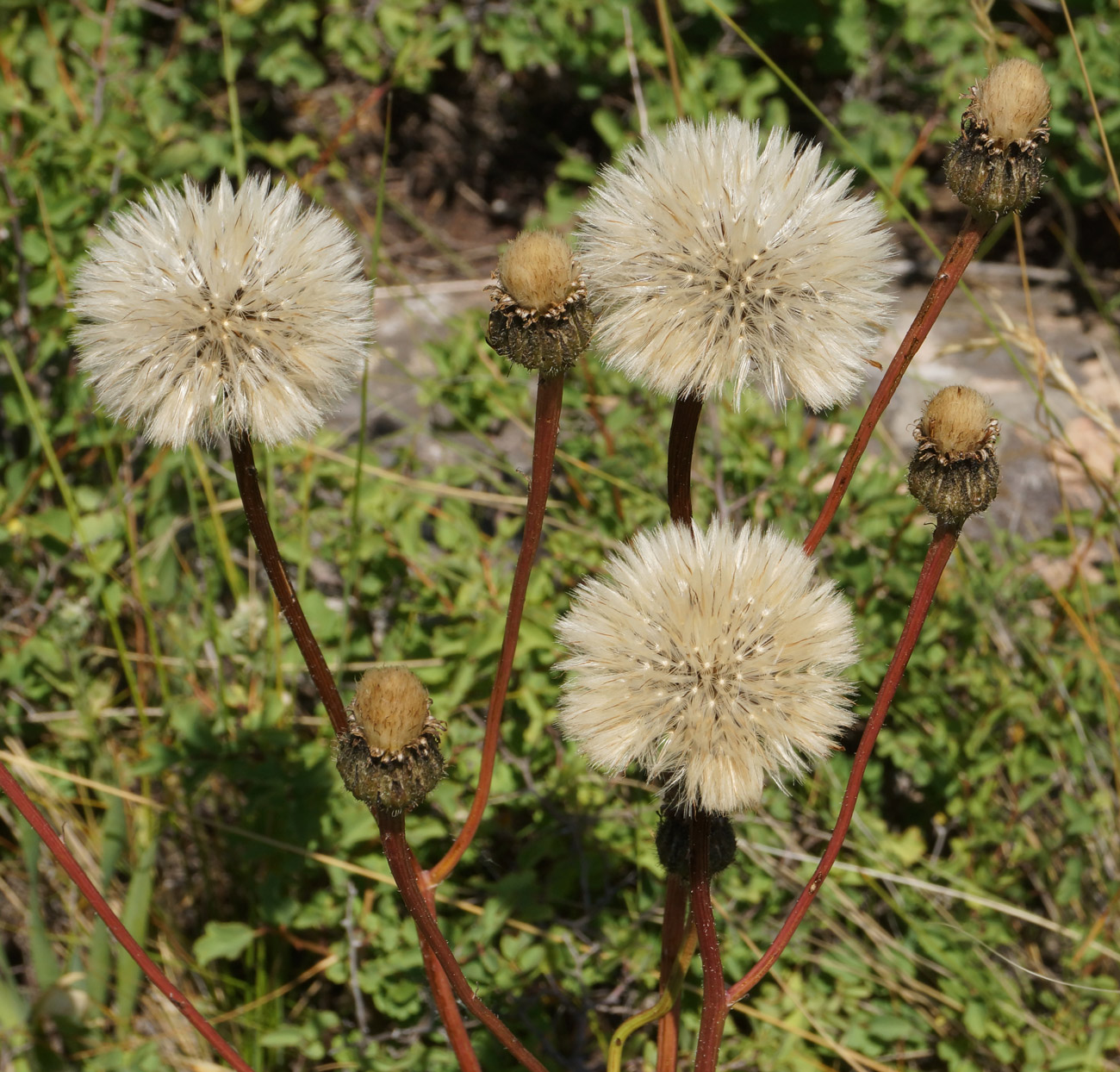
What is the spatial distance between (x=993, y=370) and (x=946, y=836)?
1.71m

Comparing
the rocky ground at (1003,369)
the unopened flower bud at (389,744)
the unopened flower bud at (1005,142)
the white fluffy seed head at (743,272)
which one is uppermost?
the rocky ground at (1003,369)

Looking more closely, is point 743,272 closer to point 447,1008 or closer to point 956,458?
point 956,458

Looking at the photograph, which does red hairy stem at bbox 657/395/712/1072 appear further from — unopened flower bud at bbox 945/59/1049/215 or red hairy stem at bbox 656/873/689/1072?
unopened flower bud at bbox 945/59/1049/215

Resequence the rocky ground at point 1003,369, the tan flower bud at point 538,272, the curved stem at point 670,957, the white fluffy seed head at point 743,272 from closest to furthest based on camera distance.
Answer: the tan flower bud at point 538,272 < the white fluffy seed head at point 743,272 < the curved stem at point 670,957 < the rocky ground at point 1003,369

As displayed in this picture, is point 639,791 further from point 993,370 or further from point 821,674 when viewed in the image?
→ point 993,370

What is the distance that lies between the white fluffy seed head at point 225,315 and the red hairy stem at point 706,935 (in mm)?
653

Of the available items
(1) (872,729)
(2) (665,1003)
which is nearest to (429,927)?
(2) (665,1003)

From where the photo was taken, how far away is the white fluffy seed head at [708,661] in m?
1.26

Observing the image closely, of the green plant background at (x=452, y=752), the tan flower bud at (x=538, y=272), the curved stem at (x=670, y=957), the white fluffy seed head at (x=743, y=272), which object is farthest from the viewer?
the green plant background at (x=452, y=752)

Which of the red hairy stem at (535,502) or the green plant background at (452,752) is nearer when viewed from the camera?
→ the red hairy stem at (535,502)

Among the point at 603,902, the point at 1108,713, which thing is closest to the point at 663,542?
the point at 603,902

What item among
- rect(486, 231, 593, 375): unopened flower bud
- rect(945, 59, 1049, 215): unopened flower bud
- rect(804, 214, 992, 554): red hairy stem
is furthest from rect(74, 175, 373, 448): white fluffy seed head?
rect(945, 59, 1049, 215): unopened flower bud

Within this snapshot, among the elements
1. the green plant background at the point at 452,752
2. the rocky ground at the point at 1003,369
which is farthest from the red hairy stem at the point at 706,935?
the rocky ground at the point at 1003,369

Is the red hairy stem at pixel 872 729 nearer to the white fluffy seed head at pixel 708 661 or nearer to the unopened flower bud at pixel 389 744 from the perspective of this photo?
the white fluffy seed head at pixel 708 661
